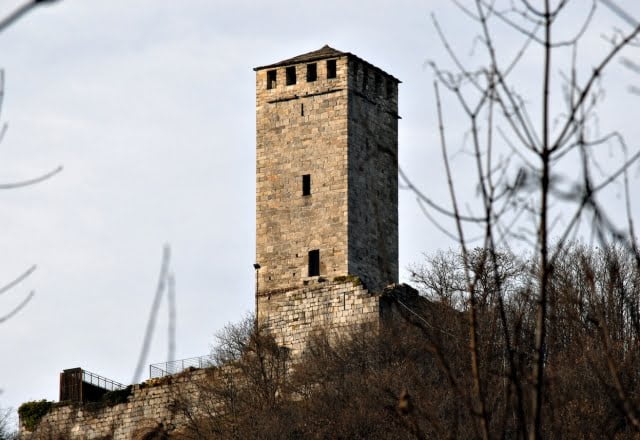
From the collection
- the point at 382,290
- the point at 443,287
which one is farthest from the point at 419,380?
the point at 443,287

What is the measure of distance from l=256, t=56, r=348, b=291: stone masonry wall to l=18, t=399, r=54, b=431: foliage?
595cm

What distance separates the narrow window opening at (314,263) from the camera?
37344mm

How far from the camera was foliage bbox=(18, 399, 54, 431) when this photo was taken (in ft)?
127

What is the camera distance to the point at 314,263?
3744 centimetres

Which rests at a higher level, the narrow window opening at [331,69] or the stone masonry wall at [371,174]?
the narrow window opening at [331,69]

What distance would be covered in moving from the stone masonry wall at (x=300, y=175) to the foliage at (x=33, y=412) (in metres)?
5.95

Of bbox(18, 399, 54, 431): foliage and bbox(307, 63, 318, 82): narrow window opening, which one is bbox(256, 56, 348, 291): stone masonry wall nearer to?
bbox(307, 63, 318, 82): narrow window opening

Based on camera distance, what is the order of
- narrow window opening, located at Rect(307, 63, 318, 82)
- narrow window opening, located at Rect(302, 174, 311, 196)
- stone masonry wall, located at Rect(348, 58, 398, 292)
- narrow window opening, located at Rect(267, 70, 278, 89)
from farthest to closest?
narrow window opening, located at Rect(267, 70, 278, 89) < narrow window opening, located at Rect(307, 63, 318, 82) < narrow window opening, located at Rect(302, 174, 311, 196) < stone masonry wall, located at Rect(348, 58, 398, 292)

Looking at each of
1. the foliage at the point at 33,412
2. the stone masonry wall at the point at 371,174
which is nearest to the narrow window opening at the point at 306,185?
the stone masonry wall at the point at 371,174

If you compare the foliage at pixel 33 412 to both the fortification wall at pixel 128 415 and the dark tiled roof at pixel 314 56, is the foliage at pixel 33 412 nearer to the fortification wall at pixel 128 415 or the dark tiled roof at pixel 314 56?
the fortification wall at pixel 128 415

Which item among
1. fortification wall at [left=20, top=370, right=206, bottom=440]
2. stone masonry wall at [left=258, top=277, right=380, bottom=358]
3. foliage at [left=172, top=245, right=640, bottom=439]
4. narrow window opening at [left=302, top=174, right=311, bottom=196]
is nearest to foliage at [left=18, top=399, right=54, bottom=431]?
fortification wall at [left=20, top=370, right=206, bottom=440]

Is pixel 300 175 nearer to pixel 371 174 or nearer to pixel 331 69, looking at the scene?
pixel 371 174

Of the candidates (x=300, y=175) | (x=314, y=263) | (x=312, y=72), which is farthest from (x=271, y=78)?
(x=314, y=263)

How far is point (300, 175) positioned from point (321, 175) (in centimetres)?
52
